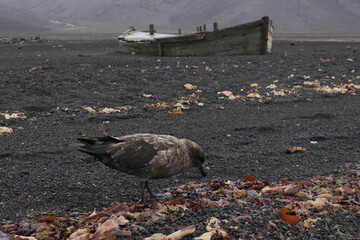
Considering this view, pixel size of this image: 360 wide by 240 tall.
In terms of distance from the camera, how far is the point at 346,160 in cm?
769

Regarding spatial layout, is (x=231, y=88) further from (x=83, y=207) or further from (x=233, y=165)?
(x=83, y=207)

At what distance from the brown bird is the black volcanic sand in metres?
0.66

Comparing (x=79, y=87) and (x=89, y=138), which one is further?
(x=79, y=87)

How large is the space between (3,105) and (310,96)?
7876 millimetres

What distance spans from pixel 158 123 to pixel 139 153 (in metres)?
4.68

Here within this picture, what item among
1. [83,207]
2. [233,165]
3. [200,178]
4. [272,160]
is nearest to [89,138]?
[83,207]

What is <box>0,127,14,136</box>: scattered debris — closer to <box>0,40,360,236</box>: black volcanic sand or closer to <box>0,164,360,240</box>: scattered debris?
<box>0,40,360,236</box>: black volcanic sand

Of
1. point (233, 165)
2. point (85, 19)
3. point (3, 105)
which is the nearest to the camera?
point (233, 165)

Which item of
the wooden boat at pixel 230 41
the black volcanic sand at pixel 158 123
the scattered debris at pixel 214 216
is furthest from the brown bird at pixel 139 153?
the wooden boat at pixel 230 41

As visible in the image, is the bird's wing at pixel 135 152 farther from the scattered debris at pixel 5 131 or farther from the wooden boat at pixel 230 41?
the wooden boat at pixel 230 41

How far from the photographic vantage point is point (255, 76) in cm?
1619

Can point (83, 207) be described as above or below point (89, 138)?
below

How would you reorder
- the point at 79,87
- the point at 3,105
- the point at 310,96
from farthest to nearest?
the point at 79,87 < the point at 310,96 < the point at 3,105

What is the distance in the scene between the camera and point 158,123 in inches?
400
